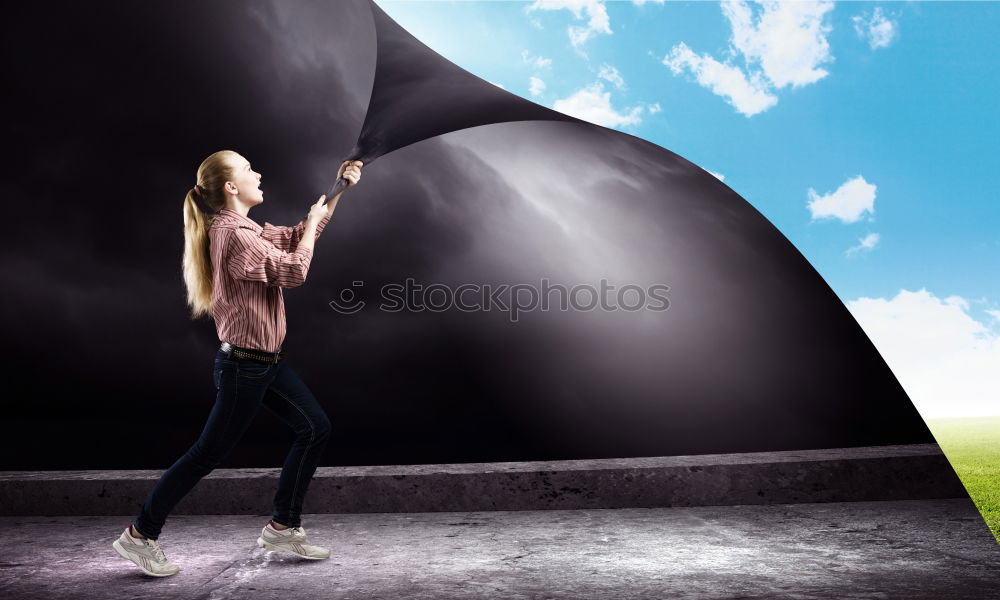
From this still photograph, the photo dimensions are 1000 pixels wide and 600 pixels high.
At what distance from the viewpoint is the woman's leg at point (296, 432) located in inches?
123

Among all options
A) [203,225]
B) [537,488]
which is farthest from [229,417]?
[537,488]

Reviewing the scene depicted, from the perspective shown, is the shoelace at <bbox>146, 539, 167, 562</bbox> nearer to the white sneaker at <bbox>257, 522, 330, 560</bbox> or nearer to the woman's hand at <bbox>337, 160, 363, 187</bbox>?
the white sneaker at <bbox>257, 522, 330, 560</bbox>

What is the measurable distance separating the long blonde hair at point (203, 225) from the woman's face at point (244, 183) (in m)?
0.02

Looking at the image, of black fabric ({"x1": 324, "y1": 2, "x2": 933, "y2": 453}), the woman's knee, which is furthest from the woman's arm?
black fabric ({"x1": 324, "y1": 2, "x2": 933, "y2": 453})

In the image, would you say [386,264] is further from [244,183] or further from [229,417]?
[229,417]

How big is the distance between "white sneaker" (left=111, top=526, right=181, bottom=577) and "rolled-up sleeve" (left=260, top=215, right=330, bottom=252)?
1314 mm

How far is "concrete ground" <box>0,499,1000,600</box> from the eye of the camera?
270 cm

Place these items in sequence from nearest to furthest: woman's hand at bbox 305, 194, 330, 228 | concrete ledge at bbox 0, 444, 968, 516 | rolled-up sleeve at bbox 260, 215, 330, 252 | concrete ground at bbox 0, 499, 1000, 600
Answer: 1. concrete ground at bbox 0, 499, 1000, 600
2. woman's hand at bbox 305, 194, 330, 228
3. rolled-up sleeve at bbox 260, 215, 330, 252
4. concrete ledge at bbox 0, 444, 968, 516

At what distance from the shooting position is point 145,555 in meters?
2.93

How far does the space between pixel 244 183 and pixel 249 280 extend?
450mm

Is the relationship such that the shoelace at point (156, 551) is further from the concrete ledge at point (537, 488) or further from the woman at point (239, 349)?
the concrete ledge at point (537, 488)

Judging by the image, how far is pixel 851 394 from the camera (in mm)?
7203

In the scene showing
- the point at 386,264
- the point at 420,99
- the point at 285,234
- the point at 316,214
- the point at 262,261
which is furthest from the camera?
the point at 386,264

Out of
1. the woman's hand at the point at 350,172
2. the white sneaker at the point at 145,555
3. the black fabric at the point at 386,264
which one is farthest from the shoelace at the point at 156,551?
the black fabric at the point at 386,264
